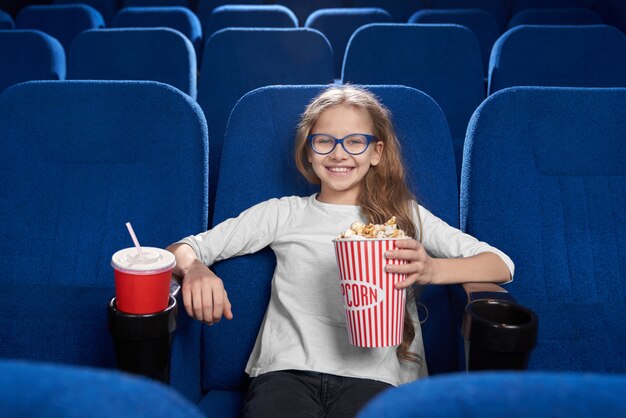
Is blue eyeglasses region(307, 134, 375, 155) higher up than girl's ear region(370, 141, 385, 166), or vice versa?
blue eyeglasses region(307, 134, 375, 155)

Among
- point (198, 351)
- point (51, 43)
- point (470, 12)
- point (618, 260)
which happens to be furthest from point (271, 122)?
point (470, 12)

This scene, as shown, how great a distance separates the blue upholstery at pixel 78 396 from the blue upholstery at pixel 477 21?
2678 mm

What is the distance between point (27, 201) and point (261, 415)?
57 cm

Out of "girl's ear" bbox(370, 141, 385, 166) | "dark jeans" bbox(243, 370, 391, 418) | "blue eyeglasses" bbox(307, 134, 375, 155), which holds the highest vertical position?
"blue eyeglasses" bbox(307, 134, 375, 155)

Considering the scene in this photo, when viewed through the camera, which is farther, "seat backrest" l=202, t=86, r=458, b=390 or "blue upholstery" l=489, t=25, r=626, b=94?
"blue upholstery" l=489, t=25, r=626, b=94

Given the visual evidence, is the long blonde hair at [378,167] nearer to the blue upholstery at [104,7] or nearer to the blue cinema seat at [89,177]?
the blue cinema seat at [89,177]

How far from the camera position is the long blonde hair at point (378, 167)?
106 centimetres

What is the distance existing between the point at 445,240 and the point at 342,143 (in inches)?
8.5

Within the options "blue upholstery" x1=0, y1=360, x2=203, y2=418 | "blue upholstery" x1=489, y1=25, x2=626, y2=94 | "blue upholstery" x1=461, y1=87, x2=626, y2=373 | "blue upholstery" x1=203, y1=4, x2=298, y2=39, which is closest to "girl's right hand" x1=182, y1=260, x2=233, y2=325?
"blue upholstery" x1=461, y1=87, x2=626, y2=373

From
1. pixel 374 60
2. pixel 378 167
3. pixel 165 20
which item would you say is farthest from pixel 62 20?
pixel 378 167

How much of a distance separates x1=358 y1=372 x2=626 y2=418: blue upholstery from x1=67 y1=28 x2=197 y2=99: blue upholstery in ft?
5.89

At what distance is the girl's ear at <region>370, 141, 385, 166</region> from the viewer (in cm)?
109

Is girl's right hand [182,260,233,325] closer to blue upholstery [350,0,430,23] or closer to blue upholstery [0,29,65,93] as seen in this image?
blue upholstery [0,29,65,93]

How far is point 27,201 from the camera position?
1146mm
